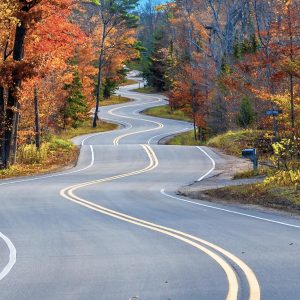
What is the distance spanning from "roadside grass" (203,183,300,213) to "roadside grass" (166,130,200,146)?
36.7m

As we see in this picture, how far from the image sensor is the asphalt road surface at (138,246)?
7.76 meters

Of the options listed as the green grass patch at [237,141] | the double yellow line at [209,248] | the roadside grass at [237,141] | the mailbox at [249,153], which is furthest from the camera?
the roadside grass at [237,141]

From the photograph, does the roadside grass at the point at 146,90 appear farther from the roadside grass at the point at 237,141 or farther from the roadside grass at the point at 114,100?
the roadside grass at the point at 237,141

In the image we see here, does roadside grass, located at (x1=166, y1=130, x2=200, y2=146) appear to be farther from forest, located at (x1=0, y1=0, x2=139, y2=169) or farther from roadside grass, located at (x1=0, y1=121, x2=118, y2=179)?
forest, located at (x1=0, y1=0, x2=139, y2=169)

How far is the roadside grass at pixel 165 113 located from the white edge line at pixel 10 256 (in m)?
71.1

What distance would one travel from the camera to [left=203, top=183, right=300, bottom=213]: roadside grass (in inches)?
704

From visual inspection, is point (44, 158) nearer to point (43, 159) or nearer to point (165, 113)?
point (43, 159)

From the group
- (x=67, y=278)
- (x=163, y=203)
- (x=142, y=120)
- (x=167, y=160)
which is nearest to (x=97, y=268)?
(x=67, y=278)

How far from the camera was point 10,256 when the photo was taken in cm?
1040

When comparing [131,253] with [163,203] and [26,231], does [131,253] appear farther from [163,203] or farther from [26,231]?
[163,203]

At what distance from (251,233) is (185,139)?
1977 inches

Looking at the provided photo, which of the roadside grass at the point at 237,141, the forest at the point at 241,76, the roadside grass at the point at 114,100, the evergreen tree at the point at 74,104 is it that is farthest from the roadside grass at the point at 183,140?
the roadside grass at the point at 114,100

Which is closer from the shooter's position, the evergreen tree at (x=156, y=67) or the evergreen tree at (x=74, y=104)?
the evergreen tree at (x=74, y=104)

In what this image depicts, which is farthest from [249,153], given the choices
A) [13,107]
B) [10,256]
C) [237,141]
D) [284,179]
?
[10,256]
